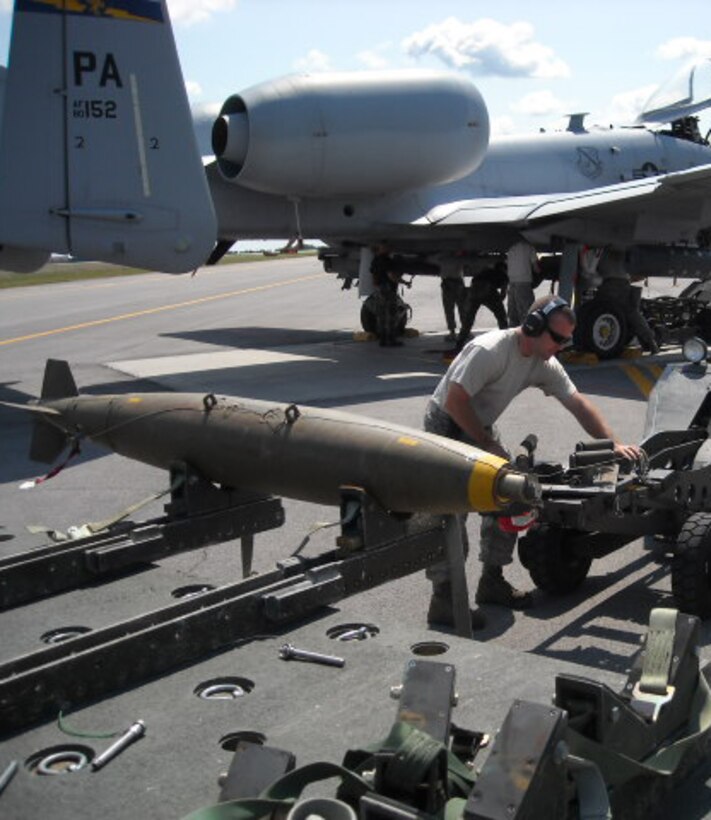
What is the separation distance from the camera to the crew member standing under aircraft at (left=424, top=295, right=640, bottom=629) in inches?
→ 218

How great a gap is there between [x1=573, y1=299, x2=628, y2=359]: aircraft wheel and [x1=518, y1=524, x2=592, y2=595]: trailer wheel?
10.1m

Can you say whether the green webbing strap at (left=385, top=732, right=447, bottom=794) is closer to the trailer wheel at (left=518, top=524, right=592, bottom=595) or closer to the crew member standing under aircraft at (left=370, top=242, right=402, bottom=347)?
the trailer wheel at (left=518, top=524, right=592, bottom=595)

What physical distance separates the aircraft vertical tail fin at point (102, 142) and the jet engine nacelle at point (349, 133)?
287cm

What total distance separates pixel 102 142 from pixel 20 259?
2.87 meters

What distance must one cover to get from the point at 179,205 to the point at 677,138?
11.8 meters

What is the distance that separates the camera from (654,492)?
5.43m

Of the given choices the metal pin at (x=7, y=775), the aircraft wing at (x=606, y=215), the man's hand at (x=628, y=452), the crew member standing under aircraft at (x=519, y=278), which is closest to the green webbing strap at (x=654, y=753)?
the metal pin at (x=7, y=775)

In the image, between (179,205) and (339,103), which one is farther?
(339,103)

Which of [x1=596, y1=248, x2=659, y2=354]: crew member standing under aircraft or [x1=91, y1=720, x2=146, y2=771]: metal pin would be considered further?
[x1=596, y1=248, x2=659, y2=354]: crew member standing under aircraft

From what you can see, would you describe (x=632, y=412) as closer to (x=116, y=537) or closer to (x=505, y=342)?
(x=505, y=342)

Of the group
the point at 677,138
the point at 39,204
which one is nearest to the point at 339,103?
the point at 39,204

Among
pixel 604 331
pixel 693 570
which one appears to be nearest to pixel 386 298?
pixel 604 331

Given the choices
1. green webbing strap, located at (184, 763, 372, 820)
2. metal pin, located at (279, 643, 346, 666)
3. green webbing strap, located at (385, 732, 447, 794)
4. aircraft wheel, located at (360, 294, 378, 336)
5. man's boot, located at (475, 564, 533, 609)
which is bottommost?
man's boot, located at (475, 564, 533, 609)

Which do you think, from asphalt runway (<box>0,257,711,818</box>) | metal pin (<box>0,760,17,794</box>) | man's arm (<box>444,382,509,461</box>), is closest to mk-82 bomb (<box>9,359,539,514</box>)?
asphalt runway (<box>0,257,711,818</box>)
